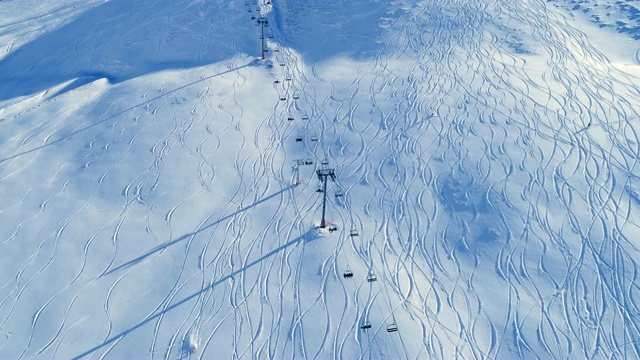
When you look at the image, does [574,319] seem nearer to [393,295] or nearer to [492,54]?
[393,295]

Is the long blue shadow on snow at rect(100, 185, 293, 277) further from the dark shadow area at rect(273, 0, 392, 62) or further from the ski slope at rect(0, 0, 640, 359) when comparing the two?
the dark shadow area at rect(273, 0, 392, 62)

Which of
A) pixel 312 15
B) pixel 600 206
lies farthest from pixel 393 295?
pixel 312 15

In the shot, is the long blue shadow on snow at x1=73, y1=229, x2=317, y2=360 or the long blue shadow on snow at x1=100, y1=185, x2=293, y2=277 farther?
the long blue shadow on snow at x1=100, y1=185, x2=293, y2=277

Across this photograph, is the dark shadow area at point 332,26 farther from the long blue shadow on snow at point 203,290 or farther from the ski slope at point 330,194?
the long blue shadow on snow at point 203,290

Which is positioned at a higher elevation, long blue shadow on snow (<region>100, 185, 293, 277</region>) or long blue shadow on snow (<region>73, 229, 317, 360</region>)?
long blue shadow on snow (<region>100, 185, 293, 277</region>)

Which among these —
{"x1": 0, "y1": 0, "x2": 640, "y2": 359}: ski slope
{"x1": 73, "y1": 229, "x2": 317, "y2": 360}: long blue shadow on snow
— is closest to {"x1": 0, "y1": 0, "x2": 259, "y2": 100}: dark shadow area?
{"x1": 0, "y1": 0, "x2": 640, "y2": 359}: ski slope

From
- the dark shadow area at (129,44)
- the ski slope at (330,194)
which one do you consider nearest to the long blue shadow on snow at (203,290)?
the ski slope at (330,194)
